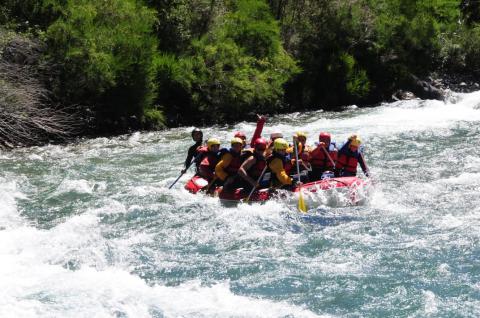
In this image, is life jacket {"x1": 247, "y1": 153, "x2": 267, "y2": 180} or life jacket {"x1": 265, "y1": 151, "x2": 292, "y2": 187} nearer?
life jacket {"x1": 265, "y1": 151, "x2": 292, "y2": 187}

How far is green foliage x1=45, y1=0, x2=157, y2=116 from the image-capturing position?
17.6 meters

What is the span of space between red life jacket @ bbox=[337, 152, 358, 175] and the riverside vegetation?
25.9 feet

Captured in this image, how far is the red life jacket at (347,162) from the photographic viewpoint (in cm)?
1180

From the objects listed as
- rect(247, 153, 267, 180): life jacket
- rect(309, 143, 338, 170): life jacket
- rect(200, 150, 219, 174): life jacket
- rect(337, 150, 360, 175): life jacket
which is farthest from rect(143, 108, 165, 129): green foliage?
rect(337, 150, 360, 175): life jacket

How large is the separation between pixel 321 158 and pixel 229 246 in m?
3.31

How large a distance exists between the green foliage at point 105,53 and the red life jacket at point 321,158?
7.75 m

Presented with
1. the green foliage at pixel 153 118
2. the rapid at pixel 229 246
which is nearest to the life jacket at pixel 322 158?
the rapid at pixel 229 246

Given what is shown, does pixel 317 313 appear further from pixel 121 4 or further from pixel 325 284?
pixel 121 4

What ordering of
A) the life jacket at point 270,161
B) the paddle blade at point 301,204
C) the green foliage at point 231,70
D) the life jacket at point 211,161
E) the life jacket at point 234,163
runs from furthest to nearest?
the green foliage at point 231,70, the life jacket at point 211,161, the life jacket at point 234,163, the life jacket at point 270,161, the paddle blade at point 301,204

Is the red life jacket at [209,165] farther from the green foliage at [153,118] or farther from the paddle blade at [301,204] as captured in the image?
the green foliage at [153,118]

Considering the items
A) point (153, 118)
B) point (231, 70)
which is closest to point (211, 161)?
point (153, 118)

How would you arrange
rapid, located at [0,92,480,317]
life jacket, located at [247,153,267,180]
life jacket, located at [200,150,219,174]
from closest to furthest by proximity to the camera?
rapid, located at [0,92,480,317], life jacket, located at [247,153,267,180], life jacket, located at [200,150,219,174]

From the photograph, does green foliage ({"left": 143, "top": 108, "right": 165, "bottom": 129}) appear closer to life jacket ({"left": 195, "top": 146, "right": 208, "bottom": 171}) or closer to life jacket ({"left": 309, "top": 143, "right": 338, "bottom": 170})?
life jacket ({"left": 195, "top": 146, "right": 208, "bottom": 171})

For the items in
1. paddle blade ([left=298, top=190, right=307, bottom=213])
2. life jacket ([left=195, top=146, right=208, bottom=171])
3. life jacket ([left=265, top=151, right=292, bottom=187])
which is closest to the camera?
paddle blade ([left=298, top=190, right=307, bottom=213])
